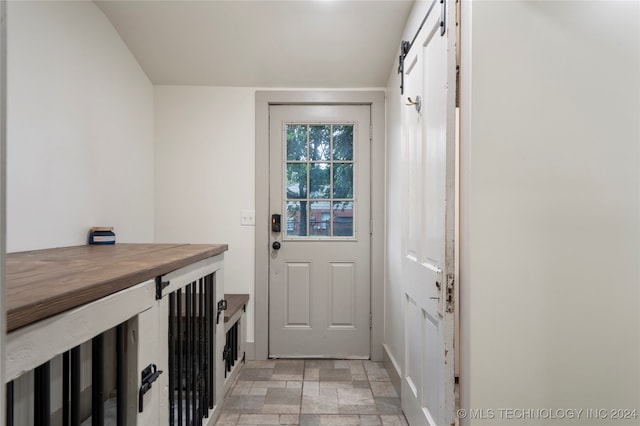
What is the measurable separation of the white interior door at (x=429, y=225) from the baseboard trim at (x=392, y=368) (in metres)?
0.23

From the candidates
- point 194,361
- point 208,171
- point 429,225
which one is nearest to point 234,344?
point 194,361

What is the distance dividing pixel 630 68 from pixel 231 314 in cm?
223

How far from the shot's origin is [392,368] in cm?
227

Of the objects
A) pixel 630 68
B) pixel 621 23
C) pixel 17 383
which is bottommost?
pixel 17 383

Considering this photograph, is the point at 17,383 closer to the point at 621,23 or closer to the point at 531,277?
the point at 531,277

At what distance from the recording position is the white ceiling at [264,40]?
2031mm

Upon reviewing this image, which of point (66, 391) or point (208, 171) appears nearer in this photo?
point (66, 391)

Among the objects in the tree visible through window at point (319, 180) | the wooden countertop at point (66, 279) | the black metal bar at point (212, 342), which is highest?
the tree visible through window at point (319, 180)

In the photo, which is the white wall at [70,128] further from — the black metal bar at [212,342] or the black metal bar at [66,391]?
the black metal bar at [66,391]

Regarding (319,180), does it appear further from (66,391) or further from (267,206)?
(66,391)

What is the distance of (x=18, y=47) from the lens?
147 centimetres

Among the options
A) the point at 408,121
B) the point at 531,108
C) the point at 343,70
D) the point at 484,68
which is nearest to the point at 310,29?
the point at 343,70

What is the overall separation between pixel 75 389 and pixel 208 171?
1.99 m

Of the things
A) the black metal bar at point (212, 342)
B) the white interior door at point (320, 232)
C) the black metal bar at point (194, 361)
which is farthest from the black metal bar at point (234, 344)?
the black metal bar at point (194, 361)
